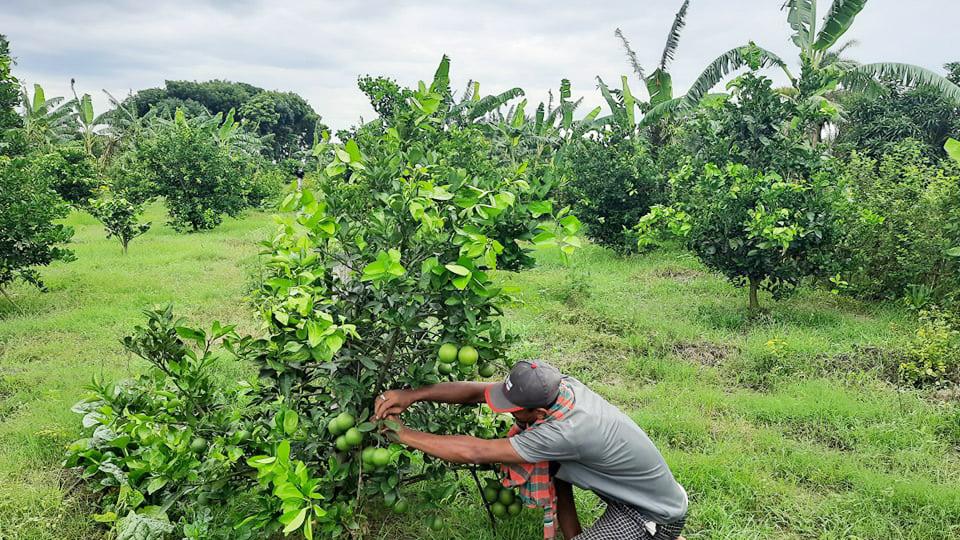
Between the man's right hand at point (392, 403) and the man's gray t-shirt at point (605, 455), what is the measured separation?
483 mm

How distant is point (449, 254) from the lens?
2.55 meters

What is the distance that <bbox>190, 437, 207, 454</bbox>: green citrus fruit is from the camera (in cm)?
272

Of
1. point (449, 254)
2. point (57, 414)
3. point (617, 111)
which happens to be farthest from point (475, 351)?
point (617, 111)

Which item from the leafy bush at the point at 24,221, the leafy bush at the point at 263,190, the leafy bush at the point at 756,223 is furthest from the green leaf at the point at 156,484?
the leafy bush at the point at 263,190

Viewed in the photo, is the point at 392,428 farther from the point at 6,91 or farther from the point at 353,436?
the point at 6,91

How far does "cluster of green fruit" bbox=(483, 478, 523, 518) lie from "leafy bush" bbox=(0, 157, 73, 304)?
20.8ft

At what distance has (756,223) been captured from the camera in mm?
6617

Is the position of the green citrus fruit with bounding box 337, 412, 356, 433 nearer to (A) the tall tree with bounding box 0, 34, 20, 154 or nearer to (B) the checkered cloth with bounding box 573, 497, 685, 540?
(B) the checkered cloth with bounding box 573, 497, 685, 540

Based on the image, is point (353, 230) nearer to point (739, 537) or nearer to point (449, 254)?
point (449, 254)

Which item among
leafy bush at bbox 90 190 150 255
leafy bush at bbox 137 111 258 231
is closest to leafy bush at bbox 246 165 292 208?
leafy bush at bbox 137 111 258 231

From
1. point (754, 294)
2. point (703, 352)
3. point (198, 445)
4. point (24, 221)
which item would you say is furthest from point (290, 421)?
point (754, 294)

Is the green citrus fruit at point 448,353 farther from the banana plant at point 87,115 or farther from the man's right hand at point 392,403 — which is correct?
the banana plant at point 87,115

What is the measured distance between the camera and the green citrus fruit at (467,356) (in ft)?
8.36

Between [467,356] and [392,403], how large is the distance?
17.2 inches
